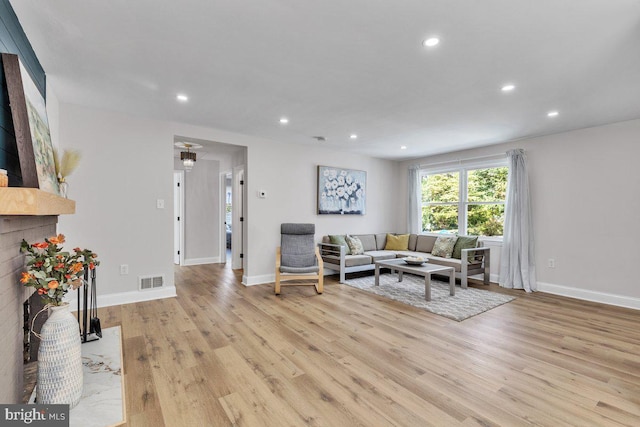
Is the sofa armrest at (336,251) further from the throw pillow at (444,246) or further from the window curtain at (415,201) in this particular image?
the window curtain at (415,201)

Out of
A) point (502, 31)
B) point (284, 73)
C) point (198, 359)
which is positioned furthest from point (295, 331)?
point (502, 31)

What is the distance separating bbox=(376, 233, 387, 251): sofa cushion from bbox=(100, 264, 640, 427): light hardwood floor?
254 cm

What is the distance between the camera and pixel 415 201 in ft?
20.6

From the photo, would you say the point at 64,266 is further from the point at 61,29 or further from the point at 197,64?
the point at 197,64

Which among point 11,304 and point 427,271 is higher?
point 11,304

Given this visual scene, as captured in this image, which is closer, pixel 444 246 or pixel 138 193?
pixel 138 193

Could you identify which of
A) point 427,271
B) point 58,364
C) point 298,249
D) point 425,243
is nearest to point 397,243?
point 425,243

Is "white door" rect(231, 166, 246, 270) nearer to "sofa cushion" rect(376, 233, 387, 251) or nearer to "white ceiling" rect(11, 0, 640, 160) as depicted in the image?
"white ceiling" rect(11, 0, 640, 160)

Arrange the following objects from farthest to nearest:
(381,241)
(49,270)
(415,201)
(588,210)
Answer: (415,201)
(381,241)
(588,210)
(49,270)

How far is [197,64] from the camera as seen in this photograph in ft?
7.89

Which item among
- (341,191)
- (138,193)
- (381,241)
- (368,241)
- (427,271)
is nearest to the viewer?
(138,193)

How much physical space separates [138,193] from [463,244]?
499 centimetres

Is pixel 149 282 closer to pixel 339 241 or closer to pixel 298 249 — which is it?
pixel 298 249

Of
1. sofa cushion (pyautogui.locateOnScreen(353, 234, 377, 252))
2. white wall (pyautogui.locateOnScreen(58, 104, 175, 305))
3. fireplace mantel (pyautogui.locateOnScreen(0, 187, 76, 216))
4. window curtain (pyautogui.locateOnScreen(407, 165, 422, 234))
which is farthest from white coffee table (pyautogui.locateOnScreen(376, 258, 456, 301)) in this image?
fireplace mantel (pyautogui.locateOnScreen(0, 187, 76, 216))
